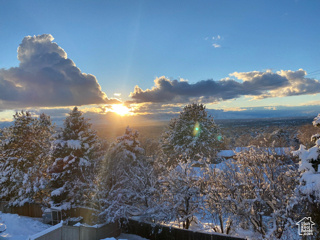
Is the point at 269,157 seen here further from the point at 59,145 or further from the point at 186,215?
the point at 59,145

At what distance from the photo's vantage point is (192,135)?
37969 mm

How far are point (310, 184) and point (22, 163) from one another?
90.0 ft

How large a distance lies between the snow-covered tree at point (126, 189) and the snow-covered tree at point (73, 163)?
2.61m

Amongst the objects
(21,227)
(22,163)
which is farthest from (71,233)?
(22,163)

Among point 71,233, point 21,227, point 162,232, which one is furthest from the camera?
point 21,227

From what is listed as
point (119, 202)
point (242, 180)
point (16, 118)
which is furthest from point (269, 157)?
point (16, 118)

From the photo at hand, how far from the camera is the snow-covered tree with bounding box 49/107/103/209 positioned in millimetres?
21047

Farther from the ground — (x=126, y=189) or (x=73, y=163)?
(x=73, y=163)

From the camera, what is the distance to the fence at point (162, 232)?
13312 millimetres

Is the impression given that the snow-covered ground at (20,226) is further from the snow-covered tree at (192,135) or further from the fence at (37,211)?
the snow-covered tree at (192,135)

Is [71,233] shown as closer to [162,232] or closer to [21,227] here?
[162,232]

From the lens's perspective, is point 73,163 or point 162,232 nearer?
point 162,232

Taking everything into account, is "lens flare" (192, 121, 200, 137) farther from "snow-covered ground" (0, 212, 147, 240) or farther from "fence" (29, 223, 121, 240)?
"fence" (29, 223, 121, 240)

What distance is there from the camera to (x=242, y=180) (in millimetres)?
13008
